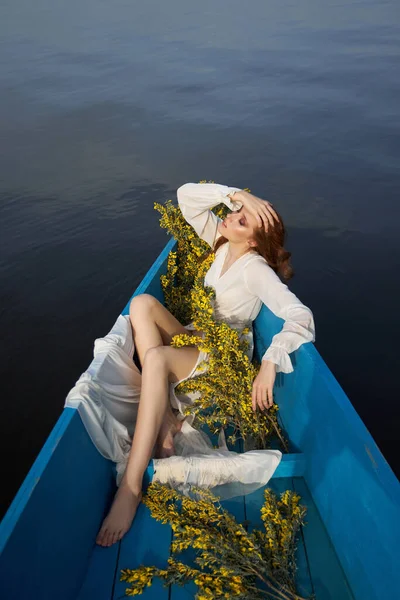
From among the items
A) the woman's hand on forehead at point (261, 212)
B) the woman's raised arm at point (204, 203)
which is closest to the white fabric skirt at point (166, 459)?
the woman's hand on forehead at point (261, 212)

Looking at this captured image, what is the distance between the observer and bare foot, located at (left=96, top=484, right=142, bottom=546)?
2240 mm

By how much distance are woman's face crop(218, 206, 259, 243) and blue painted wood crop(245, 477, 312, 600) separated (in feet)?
4.45

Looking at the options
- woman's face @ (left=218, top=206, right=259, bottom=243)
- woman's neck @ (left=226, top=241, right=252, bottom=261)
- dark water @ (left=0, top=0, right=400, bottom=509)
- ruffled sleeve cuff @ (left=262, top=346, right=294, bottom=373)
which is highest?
woman's face @ (left=218, top=206, right=259, bottom=243)

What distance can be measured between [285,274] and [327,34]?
62.1ft

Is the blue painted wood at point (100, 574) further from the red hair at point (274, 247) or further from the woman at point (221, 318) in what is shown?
the red hair at point (274, 247)

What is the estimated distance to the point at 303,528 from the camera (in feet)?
7.43

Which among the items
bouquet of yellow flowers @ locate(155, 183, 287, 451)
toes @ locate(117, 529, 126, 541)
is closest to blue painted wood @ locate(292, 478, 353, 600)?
bouquet of yellow flowers @ locate(155, 183, 287, 451)

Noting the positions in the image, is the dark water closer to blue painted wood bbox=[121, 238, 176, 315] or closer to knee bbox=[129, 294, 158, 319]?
blue painted wood bbox=[121, 238, 176, 315]

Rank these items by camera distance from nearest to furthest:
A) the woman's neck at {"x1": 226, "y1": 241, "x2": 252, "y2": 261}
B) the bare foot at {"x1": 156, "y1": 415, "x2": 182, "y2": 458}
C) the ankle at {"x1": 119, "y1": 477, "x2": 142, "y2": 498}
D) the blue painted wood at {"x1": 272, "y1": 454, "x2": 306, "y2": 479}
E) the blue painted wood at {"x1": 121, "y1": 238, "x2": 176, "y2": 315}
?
the ankle at {"x1": 119, "y1": 477, "x2": 142, "y2": 498}
the blue painted wood at {"x1": 272, "y1": 454, "x2": 306, "y2": 479}
the bare foot at {"x1": 156, "y1": 415, "x2": 182, "y2": 458}
the woman's neck at {"x1": 226, "y1": 241, "x2": 252, "y2": 261}
the blue painted wood at {"x1": 121, "y1": 238, "x2": 176, "y2": 315}

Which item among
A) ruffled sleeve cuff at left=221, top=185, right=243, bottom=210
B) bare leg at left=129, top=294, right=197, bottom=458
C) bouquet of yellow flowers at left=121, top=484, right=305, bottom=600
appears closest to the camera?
bouquet of yellow flowers at left=121, top=484, right=305, bottom=600

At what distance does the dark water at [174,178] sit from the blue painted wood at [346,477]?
142 cm

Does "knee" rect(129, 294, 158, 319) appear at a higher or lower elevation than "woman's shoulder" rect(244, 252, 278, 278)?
lower

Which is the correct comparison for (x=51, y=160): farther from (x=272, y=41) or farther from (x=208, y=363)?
(x=272, y=41)

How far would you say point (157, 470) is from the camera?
2426 mm
